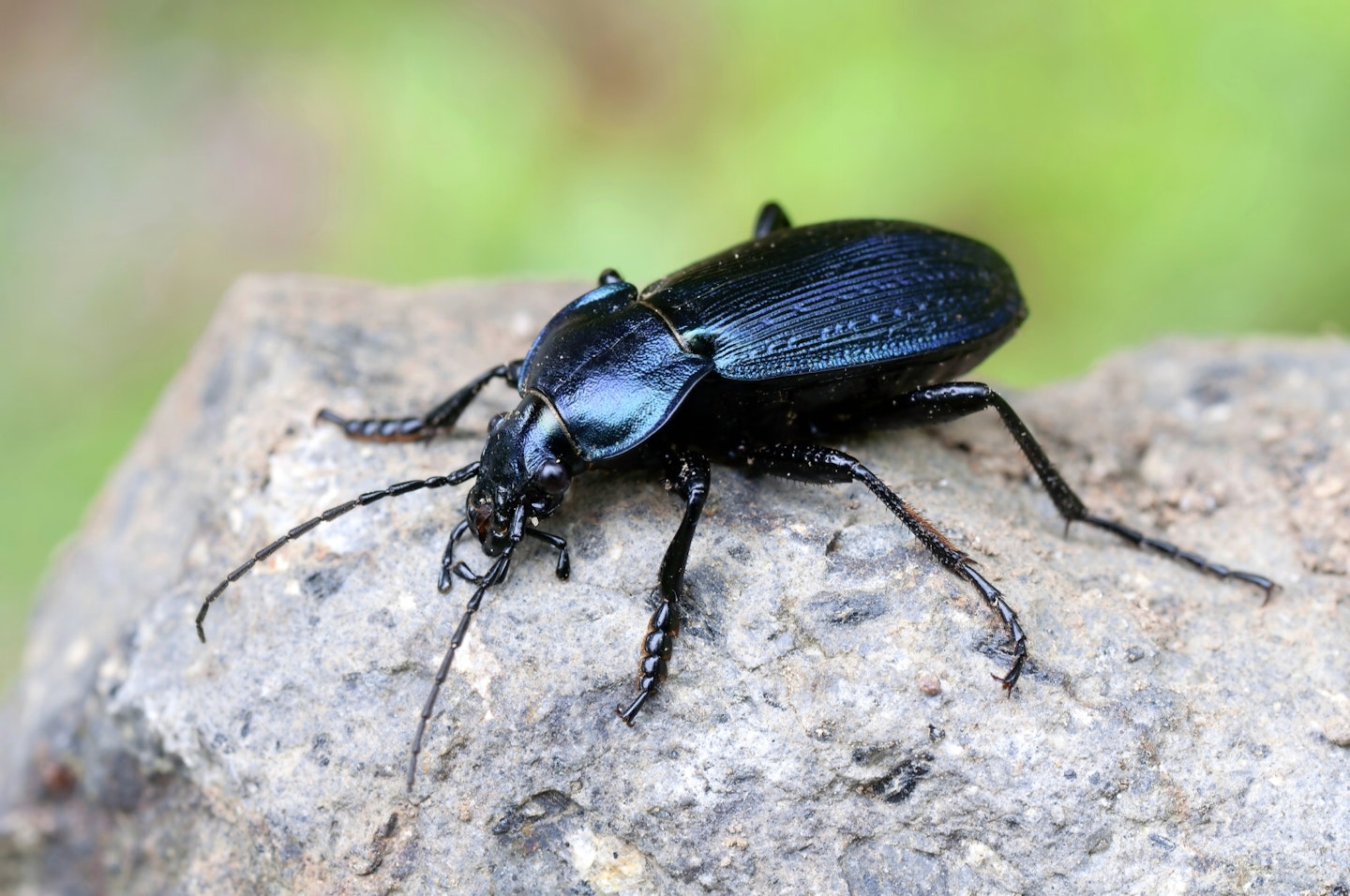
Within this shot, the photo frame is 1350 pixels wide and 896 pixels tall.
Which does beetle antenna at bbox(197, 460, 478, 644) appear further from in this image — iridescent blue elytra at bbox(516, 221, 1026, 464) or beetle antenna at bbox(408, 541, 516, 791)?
beetle antenna at bbox(408, 541, 516, 791)

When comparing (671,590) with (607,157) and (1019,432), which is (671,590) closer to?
(1019,432)

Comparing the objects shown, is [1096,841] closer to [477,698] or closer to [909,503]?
[909,503]

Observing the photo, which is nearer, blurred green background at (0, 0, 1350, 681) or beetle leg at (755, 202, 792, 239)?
beetle leg at (755, 202, 792, 239)

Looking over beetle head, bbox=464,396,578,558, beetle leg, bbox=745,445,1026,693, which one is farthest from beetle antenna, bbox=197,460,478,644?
beetle leg, bbox=745,445,1026,693

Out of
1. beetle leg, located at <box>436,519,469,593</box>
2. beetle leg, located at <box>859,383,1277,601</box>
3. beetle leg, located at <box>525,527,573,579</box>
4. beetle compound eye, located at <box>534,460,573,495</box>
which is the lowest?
beetle leg, located at <box>859,383,1277,601</box>

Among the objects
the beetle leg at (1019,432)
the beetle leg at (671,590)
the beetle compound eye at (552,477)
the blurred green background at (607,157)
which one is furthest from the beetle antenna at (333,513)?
the blurred green background at (607,157)

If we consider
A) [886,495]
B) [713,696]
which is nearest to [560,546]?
[713,696]

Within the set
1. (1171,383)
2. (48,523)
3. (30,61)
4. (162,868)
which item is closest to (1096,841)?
(1171,383)
